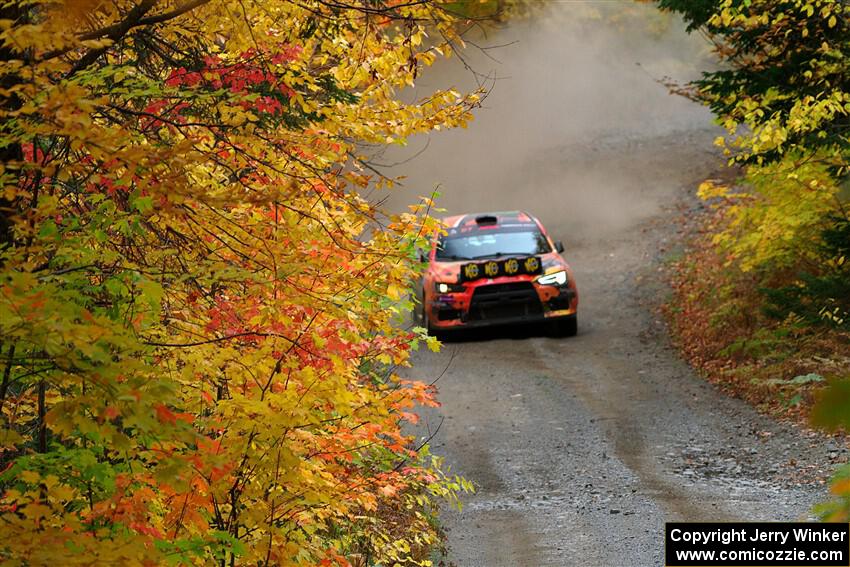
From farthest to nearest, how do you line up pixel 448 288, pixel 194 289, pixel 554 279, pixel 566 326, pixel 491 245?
pixel 566 326, pixel 491 245, pixel 448 288, pixel 554 279, pixel 194 289

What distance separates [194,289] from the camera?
18.6 ft

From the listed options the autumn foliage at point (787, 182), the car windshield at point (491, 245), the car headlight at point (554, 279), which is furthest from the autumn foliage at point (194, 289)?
the car windshield at point (491, 245)

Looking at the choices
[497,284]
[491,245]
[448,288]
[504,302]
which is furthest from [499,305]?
[491,245]

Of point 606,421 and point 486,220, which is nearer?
point 606,421

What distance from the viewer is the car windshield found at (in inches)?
619

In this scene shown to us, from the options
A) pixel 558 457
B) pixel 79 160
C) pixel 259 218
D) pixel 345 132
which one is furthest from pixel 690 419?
pixel 79 160

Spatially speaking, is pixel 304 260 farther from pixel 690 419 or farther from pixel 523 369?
pixel 523 369

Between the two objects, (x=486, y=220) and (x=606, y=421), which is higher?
(x=486, y=220)

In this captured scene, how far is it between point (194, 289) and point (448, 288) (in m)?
9.91

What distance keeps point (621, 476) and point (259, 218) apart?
5924 mm

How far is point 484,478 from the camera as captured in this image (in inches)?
414

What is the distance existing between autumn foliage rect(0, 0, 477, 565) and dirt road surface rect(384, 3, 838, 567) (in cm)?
138

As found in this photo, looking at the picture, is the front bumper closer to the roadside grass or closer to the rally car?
the rally car

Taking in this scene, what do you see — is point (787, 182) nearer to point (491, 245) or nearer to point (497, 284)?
point (497, 284)
